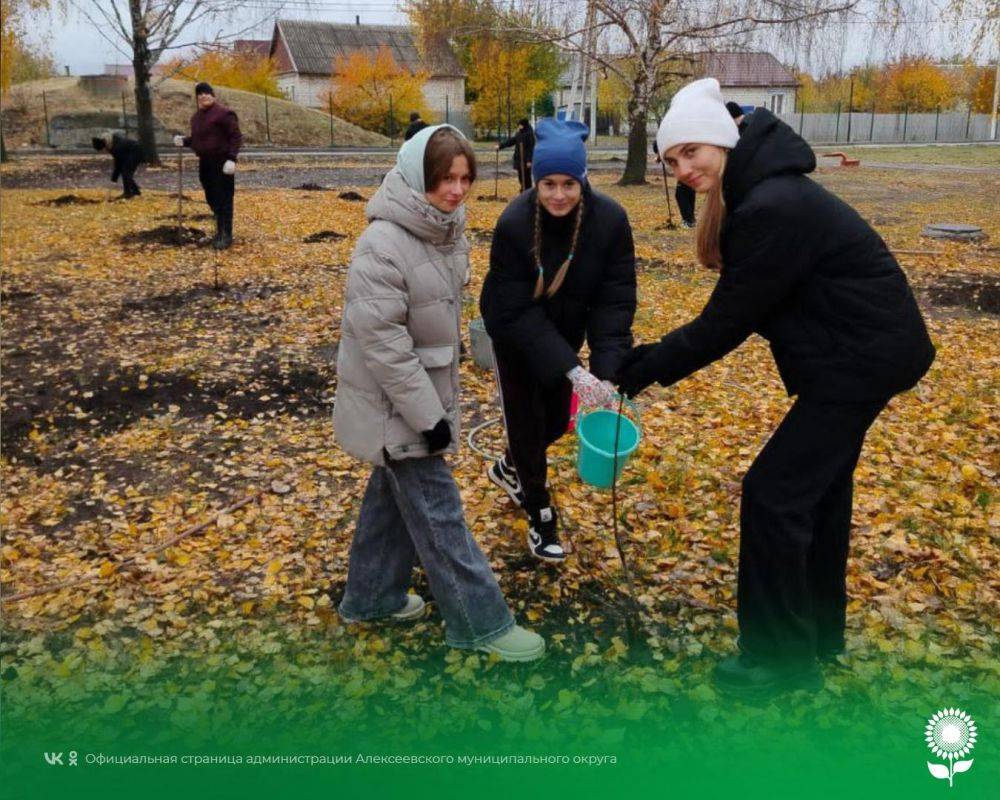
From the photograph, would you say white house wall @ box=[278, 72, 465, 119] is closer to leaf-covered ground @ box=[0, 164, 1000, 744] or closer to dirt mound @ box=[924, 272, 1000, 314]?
dirt mound @ box=[924, 272, 1000, 314]

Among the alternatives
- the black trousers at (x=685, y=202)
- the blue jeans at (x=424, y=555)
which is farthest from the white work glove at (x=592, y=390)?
the black trousers at (x=685, y=202)

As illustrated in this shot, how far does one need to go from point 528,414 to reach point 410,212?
3.96ft

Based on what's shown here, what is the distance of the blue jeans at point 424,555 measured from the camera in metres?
3.00

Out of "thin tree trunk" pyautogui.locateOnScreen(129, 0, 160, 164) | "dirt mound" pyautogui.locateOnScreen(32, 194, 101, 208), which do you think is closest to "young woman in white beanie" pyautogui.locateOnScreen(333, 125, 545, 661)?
"dirt mound" pyautogui.locateOnScreen(32, 194, 101, 208)

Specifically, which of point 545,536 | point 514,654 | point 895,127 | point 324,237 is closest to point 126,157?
point 324,237

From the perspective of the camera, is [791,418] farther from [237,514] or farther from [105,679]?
[237,514]

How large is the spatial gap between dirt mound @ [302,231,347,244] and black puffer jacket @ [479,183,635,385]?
347 inches

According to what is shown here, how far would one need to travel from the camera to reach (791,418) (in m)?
2.71

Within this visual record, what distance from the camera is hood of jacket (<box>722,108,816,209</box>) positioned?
253 cm

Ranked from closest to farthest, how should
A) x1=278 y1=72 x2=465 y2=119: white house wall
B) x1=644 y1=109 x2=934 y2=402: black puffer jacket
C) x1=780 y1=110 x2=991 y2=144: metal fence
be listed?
1. x1=644 y1=109 x2=934 y2=402: black puffer jacket
2. x1=278 y1=72 x2=465 y2=119: white house wall
3. x1=780 y1=110 x2=991 y2=144: metal fence

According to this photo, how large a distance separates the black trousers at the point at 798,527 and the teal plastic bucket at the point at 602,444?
2.75 feet

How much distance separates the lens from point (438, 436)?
2.88 meters

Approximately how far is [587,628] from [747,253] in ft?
5.09

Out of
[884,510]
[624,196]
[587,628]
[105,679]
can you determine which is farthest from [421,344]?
[624,196]
